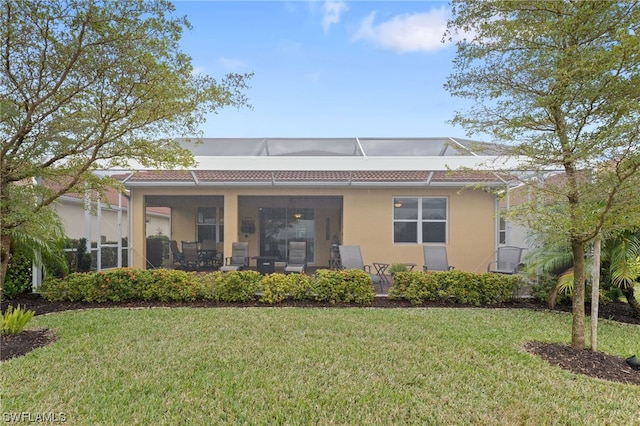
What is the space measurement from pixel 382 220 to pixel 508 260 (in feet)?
12.6

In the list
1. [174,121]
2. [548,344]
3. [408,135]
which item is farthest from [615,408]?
[408,135]

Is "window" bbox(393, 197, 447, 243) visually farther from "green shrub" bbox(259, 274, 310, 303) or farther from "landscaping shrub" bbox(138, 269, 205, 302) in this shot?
"landscaping shrub" bbox(138, 269, 205, 302)

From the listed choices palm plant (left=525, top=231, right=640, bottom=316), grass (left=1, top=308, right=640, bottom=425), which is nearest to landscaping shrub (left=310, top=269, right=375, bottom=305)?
grass (left=1, top=308, right=640, bottom=425)

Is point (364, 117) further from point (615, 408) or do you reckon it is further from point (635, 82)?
point (615, 408)

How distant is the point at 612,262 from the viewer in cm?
631

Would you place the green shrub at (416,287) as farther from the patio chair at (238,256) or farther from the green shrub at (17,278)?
the green shrub at (17,278)

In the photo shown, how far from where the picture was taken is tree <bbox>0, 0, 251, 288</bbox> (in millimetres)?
4277

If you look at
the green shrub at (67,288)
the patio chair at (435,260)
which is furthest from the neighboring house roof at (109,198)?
the patio chair at (435,260)

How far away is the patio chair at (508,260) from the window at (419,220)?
5.72ft

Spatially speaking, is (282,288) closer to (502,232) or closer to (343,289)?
(343,289)

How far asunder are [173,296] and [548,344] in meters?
6.45

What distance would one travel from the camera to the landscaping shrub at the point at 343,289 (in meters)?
7.23

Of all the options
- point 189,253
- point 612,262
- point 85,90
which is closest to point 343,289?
point 612,262

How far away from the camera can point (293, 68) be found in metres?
10.8
